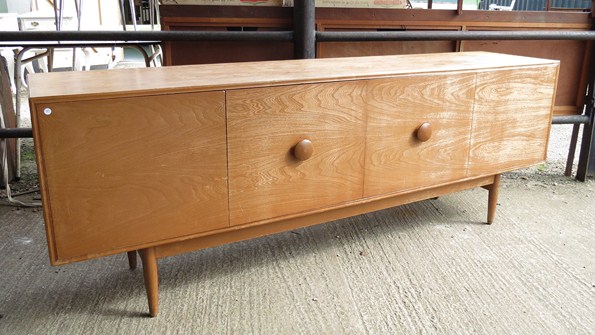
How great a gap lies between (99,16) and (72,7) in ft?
2.81

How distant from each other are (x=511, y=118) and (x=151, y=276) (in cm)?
140

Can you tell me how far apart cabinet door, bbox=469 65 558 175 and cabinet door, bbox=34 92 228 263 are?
0.99 metres

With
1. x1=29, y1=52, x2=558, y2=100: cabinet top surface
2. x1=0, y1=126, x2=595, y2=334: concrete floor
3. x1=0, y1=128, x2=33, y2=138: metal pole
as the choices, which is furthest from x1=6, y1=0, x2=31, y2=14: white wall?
x1=29, y1=52, x2=558, y2=100: cabinet top surface

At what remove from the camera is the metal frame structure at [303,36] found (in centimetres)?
210

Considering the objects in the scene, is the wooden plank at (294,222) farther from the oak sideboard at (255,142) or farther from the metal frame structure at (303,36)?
the metal frame structure at (303,36)

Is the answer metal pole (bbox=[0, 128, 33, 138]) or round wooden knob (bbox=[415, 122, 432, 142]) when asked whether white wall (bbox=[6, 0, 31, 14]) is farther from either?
round wooden knob (bbox=[415, 122, 432, 142])

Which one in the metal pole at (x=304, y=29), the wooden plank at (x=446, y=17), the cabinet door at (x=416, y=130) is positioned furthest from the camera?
the wooden plank at (x=446, y=17)

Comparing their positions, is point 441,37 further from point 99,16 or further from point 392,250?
point 99,16

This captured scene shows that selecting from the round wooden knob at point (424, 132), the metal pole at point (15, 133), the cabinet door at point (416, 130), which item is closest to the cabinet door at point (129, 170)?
the cabinet door at point (416, 130)

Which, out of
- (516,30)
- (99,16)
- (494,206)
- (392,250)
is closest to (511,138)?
(494,206)

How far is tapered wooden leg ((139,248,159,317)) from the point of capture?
150 centimetres

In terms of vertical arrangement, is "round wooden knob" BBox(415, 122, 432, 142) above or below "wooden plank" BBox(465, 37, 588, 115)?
below

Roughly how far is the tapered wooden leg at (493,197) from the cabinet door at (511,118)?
86mm

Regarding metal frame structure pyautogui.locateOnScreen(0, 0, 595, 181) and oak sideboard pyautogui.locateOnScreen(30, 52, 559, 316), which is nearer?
oak sideboard pyautogui.locateOnScreen(30, 52, 559, 316)
